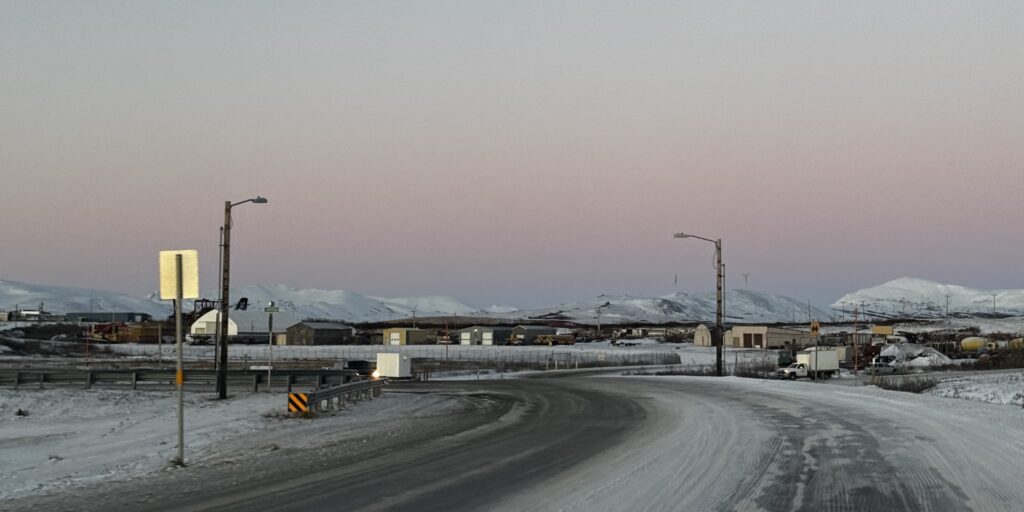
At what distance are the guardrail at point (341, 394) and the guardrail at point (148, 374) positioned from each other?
4041 millimetres

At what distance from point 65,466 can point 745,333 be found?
129 metres

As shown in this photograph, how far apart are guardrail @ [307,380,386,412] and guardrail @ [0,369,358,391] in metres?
4.04

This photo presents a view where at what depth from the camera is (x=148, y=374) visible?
4500 centimetres

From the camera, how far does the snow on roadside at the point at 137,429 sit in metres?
15.9

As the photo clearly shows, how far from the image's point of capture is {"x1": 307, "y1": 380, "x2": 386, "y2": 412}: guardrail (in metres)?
27.4

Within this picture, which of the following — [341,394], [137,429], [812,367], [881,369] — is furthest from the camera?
[881,369]

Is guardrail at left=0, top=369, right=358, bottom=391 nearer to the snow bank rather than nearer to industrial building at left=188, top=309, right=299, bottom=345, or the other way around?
the snow bank

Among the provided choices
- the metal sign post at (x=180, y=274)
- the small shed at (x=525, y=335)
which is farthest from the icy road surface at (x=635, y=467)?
the small shed at (x=525, y=335)

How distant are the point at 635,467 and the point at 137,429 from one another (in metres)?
16.2

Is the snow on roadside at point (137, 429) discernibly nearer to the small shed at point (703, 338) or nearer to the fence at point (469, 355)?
the fence at point (469, 355)

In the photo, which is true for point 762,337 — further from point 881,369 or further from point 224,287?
point 224,287

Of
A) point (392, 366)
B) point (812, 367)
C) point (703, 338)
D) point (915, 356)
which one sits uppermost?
point (392, 366)

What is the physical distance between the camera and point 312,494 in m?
12.3

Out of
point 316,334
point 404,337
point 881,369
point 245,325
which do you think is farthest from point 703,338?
point 245,325
